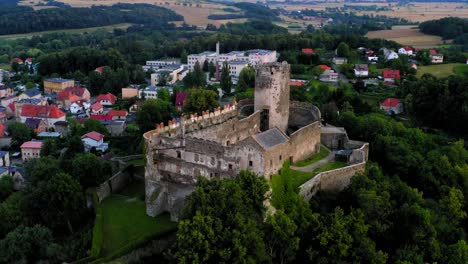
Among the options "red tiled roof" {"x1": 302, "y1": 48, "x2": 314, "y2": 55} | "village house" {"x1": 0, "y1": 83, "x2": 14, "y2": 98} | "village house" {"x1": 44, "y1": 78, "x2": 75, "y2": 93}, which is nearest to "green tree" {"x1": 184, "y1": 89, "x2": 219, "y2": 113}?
"village house" {"x1": 44, "y1": 78, "x2": 75, "y2": 93}

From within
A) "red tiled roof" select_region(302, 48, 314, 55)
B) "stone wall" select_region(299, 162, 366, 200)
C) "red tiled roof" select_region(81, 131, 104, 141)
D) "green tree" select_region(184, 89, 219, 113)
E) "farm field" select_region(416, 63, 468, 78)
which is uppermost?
"stone wall" select_region(299, 162, 366, 200)

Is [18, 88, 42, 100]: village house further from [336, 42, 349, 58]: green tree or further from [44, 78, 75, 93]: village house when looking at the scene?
[336, 42, 349, 58]: green tree

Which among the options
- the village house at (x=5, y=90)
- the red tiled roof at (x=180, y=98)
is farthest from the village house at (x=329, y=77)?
the village house at (x=5, y=90)

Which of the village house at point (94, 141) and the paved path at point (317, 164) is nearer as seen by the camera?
the paved path at point (317, 164)

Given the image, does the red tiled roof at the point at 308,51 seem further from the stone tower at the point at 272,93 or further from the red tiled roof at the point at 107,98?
the stone tower at the point at 272,93

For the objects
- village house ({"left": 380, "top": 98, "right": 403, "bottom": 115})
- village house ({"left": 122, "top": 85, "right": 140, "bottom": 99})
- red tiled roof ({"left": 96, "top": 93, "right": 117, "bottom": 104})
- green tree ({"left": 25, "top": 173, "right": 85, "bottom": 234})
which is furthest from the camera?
village house ({"left": 122, "top": 85, "right": 140, "bottom": 99})

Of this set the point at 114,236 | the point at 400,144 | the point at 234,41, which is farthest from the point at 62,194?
the point at 234,41
